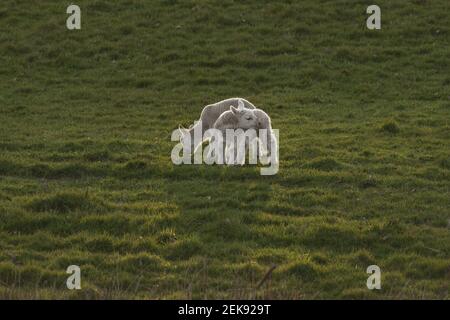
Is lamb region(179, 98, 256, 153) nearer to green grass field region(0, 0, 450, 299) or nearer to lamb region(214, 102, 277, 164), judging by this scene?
green grass field region(0, 0, 450, 299)

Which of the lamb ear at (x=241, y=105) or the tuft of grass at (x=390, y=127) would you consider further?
the tuft of grass at (x=390, y=127)

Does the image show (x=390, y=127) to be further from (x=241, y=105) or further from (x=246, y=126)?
(x=246, y=126)

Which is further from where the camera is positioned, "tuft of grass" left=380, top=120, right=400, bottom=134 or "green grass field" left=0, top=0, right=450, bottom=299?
"tuft of grass" left=380, top=120, right=400, bottom=134

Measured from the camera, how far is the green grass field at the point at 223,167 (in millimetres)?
8984

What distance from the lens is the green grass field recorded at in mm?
8984

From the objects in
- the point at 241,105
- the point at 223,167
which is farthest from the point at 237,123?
the point at 223,167

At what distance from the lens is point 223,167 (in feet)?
43.4

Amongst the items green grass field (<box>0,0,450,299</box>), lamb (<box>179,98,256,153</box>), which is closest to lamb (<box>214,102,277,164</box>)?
green grass field (<box>0,0,450,299</box>)

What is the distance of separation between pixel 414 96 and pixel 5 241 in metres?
13.3

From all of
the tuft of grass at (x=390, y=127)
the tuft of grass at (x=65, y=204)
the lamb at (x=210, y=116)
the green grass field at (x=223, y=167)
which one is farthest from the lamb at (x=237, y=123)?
the tuft of grass at (x=390, y=127)

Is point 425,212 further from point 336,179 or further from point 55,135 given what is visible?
point 55,135

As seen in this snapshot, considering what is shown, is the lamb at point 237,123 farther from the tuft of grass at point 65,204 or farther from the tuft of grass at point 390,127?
the tuft of grass at point 390,127

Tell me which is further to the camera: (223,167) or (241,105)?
(241,105)
